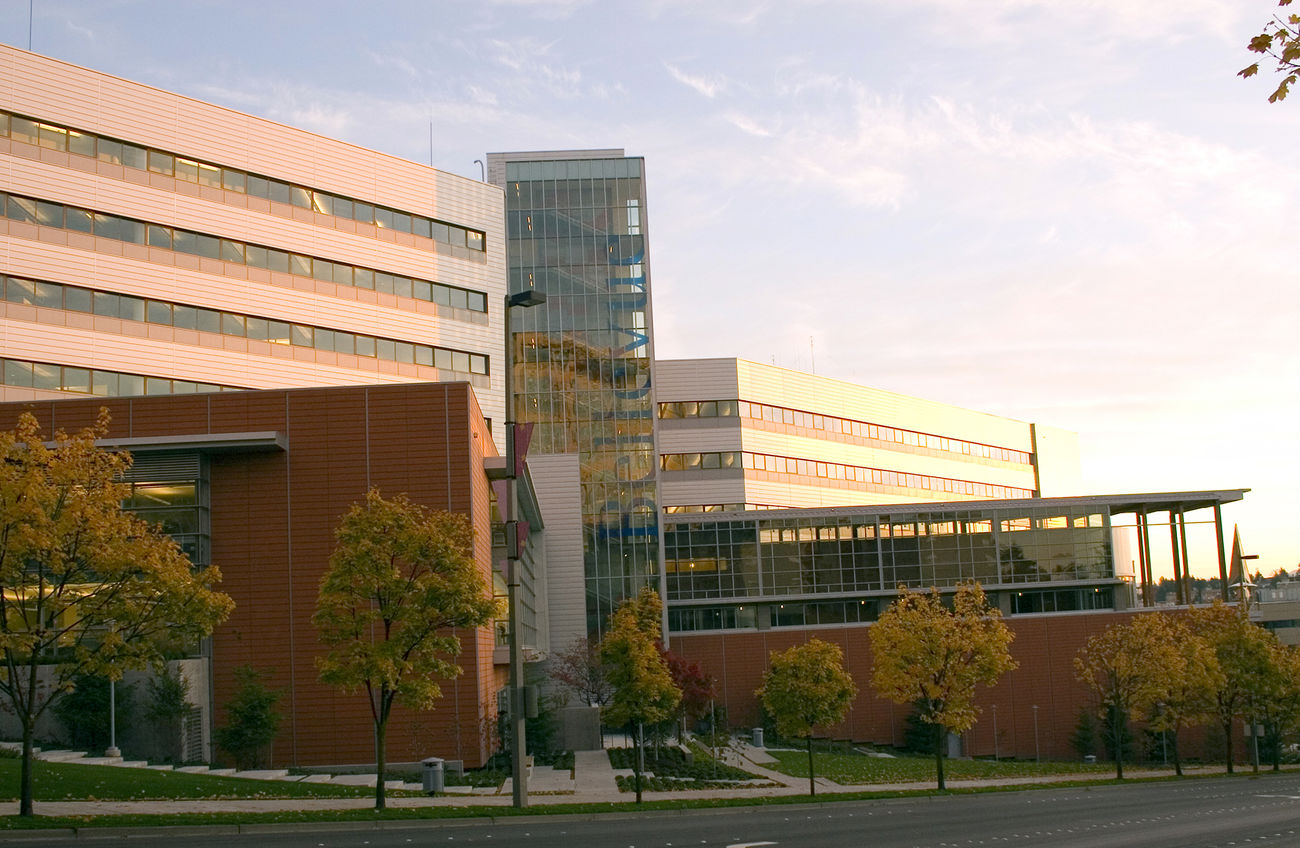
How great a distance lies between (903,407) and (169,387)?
6126 cm

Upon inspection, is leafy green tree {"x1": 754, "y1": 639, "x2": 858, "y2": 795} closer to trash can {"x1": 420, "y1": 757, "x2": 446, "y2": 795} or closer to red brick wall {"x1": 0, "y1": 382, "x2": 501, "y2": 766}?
red brick wall {"x1": 0, "y1": 382, "x2": 501, "y2": 766}

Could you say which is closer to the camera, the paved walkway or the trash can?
the paved walkway

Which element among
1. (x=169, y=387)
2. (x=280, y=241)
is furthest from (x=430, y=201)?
(x=169, y=387)

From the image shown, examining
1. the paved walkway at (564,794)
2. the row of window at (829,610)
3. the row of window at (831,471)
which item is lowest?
the paved walkway at (564,794)

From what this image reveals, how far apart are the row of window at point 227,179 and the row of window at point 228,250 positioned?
2381mm

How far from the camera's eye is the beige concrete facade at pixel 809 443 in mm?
80938

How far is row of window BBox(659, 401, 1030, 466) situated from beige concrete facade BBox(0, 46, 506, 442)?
2287 centimetres

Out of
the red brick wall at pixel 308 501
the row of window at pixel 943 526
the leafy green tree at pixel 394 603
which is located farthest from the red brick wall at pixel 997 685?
the leafy green tree at pixel 394 603

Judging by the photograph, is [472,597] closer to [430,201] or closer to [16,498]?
[16,498]

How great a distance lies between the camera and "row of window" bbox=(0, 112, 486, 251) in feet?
154

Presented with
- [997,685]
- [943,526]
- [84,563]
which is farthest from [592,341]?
[84,563]

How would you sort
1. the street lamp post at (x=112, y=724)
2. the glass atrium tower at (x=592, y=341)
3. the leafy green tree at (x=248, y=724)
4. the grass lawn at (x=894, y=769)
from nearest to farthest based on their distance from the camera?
the street lamp post at (x=112, y=724), the leafy green tree at (x=248, y=724), the grass lawn at (x=894, y=769), the glass atrium tower at (x=592, y=341)

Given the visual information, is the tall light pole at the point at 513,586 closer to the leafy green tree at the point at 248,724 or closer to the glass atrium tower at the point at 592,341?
the leafy green tree at the point at 248,724

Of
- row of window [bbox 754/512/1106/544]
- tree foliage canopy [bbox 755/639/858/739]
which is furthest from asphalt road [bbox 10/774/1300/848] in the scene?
row of window [bbox 754/512/1106/544]
